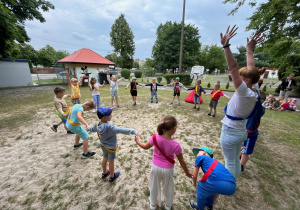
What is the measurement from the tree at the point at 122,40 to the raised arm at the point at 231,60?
42108 mm

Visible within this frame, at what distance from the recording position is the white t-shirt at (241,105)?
1588 mm

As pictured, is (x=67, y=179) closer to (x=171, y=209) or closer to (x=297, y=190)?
(x=171, y=209)

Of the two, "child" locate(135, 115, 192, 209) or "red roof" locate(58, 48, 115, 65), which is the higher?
"red roof" locate(58, 48, 115, 65)

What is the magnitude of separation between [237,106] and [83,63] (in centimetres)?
2032

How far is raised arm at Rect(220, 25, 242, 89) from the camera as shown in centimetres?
152

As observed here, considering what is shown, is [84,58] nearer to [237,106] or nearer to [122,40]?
[237,106]

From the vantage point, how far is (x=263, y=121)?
21.8 feet

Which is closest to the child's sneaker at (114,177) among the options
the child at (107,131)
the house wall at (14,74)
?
the child at (107,131)

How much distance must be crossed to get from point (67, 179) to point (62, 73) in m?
21.7

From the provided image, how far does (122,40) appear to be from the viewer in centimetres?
4016

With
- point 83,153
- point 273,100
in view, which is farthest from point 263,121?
point 83,153

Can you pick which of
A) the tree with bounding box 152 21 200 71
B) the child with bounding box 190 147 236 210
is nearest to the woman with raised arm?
the child with bounding box 190 147 236 210

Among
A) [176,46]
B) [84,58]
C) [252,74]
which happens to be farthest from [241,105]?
[176,46]

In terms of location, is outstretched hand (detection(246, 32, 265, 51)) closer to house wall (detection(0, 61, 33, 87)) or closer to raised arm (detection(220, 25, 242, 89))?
raised arm (detection(220, 25, 242, 89))
